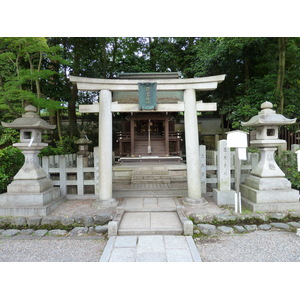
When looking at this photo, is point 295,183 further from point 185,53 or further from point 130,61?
point 130,61

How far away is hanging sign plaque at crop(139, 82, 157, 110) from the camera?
5105 millimetres

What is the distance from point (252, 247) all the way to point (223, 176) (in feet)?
6.97

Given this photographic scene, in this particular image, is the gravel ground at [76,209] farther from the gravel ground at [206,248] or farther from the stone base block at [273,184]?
the stone base block at [273,184]

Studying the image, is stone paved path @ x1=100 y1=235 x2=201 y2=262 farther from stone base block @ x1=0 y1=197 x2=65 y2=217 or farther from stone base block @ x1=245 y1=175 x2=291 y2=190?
stone base block @ x1=245 y1=175 x2=291 y2=190

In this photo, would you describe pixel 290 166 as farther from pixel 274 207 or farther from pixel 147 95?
pixel 147 95

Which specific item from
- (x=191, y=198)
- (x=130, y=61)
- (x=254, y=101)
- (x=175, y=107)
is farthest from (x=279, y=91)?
(x=130, y=61)

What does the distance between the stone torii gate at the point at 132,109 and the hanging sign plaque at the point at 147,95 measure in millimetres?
184

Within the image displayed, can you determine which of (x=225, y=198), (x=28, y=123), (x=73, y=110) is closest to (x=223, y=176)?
(x=225, y=198)

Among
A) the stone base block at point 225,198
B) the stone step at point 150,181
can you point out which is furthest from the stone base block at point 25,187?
the stone base block at point 225,198

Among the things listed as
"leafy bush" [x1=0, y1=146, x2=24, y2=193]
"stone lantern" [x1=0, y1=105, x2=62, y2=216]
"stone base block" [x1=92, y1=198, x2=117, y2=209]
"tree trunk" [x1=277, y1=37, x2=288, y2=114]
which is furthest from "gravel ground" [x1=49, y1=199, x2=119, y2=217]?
"tree trunk" [x1=277, y1=37, x2=288, y2=114]

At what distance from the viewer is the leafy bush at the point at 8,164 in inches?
217

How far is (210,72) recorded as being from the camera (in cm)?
1194

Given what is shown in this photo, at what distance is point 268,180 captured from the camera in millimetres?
4992

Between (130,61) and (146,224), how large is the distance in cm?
1489
